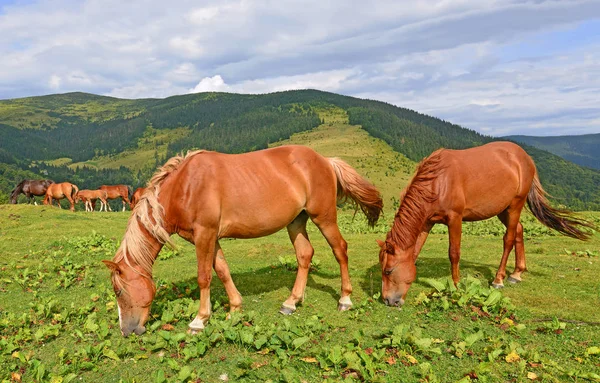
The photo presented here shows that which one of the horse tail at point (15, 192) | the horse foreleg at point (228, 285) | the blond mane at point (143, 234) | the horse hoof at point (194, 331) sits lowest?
the horse tail at point (15, 192)

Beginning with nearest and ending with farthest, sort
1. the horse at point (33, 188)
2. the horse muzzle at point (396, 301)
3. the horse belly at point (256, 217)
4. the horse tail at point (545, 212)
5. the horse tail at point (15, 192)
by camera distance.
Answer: the horse belly at point (256, 217)
the horse muzzle at point (396, 301)
the horse tail at point (545, 212)
the horse tail at point (15, 192)
the horse at point (33, 188)

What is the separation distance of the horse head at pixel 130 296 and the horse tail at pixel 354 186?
4.60 m

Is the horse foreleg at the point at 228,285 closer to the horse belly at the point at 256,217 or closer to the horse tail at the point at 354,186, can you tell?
the horse belly at the point at 256,217

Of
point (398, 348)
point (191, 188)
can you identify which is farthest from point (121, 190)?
point (398, 348)

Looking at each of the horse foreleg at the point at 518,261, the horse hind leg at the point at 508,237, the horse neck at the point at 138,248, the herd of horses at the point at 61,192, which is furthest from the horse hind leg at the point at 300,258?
the herd of horses at the point at 61,192

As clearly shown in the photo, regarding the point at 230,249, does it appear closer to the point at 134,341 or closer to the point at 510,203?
→ the point at 134,341

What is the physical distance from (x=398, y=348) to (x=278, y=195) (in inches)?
138

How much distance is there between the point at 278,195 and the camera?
7602 mm

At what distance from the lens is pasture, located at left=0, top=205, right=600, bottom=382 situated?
18.1ft

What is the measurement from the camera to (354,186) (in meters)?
8.70

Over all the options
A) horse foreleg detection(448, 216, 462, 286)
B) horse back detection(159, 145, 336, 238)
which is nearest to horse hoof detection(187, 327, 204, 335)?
horse back detection(159, 145, 336, 238)

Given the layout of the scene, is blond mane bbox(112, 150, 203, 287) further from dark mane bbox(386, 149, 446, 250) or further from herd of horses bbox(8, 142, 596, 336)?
dark mane bbox(386, 149, 446, 250)

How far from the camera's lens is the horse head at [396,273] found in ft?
25.8

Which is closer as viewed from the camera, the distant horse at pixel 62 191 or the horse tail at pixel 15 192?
the distant horse at pixel 62 191
